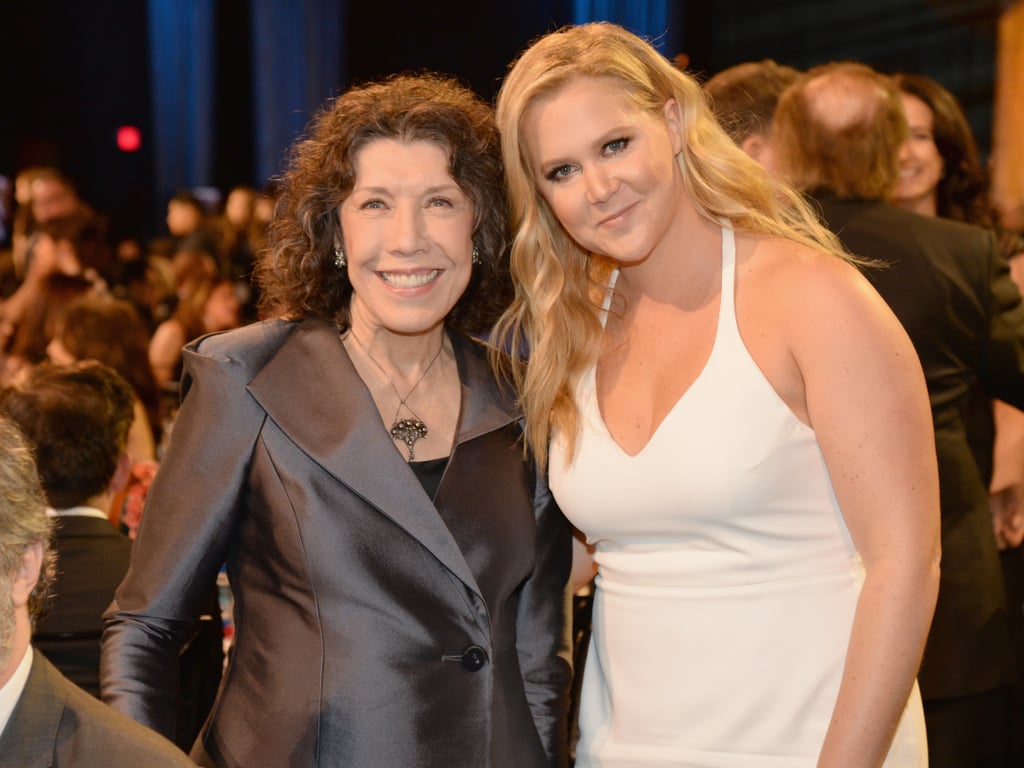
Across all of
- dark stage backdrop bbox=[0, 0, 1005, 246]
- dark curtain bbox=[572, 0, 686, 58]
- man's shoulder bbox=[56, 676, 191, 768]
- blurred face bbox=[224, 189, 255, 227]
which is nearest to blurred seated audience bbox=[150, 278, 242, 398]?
blurred face bbox=[224, 189, 255, 227]

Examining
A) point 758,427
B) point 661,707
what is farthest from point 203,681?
point 758,427

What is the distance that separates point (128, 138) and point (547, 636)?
525 inches

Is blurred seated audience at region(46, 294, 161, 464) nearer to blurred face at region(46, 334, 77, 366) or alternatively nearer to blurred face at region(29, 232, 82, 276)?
blurred face at region(46, 334, 77, 366)

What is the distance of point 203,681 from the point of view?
239cm

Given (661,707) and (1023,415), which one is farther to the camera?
(1023,415)

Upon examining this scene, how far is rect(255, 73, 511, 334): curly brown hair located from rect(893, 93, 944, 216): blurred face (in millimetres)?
1729

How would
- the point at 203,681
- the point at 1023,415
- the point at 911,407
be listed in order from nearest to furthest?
the point at 911,407, the point at 203,681, the point at 1023,415

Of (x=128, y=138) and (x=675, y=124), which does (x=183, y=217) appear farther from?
(x=675, y=124)

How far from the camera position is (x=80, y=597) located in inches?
102

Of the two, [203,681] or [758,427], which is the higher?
[758,427]

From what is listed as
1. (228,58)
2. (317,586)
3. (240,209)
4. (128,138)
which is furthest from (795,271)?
(128,138)

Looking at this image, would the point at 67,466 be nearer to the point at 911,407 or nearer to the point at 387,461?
the point at 387,461

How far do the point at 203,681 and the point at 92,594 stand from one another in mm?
372

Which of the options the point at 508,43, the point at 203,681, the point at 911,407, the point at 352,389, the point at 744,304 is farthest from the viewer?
the point at 508,43
